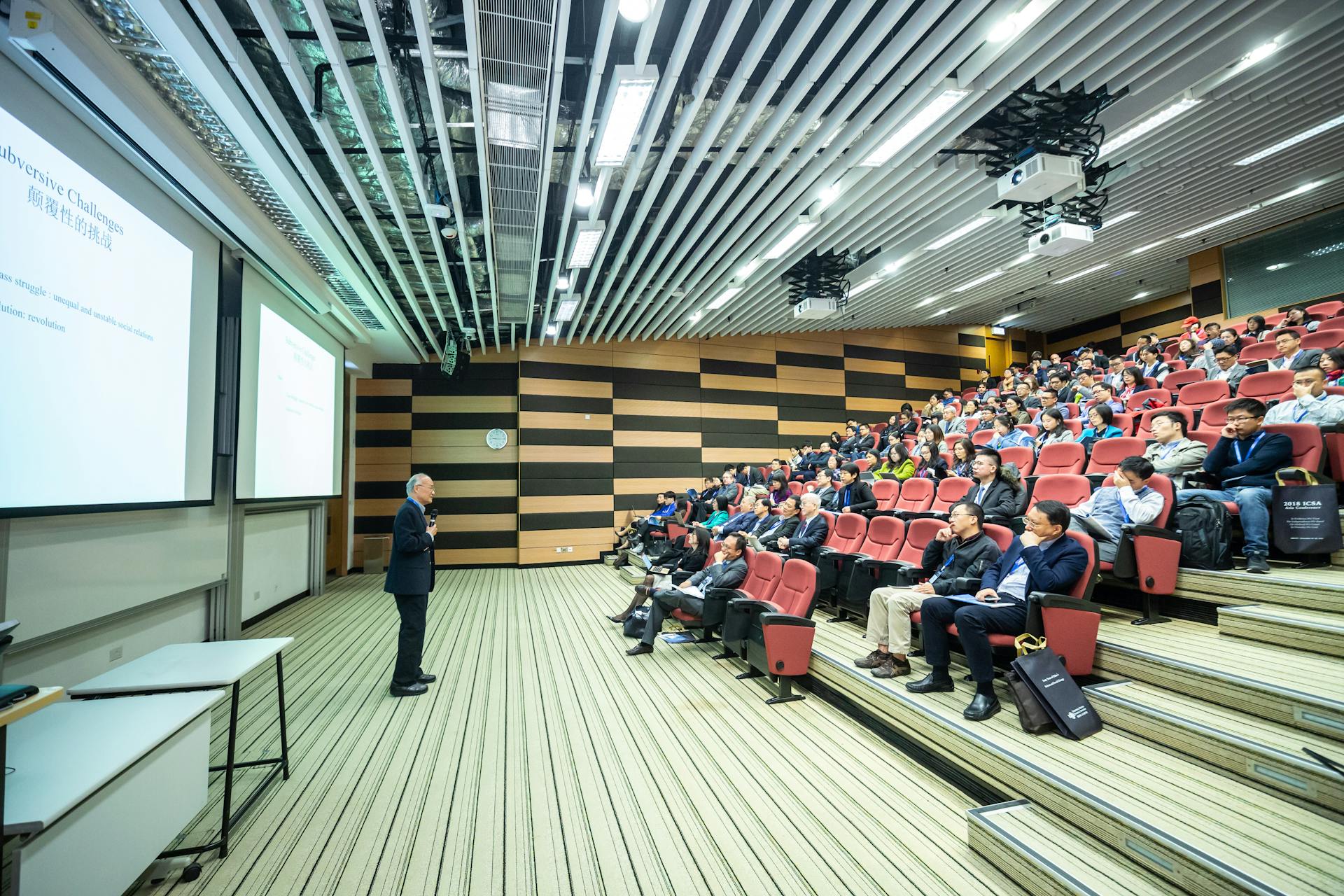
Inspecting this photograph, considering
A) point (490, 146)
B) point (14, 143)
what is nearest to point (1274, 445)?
point (490, 146)

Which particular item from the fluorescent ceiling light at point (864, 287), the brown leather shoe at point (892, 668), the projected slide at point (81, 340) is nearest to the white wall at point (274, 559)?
the projected slide at point (81, 340)

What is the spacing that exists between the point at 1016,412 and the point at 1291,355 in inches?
87.3

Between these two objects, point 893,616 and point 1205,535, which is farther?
point 893,616

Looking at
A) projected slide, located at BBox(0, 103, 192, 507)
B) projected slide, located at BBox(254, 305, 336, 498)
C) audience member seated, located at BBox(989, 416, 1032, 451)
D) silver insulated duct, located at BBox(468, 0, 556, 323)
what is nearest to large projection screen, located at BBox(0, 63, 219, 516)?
projected slide, located at BBox(0, 103, 192, 507)

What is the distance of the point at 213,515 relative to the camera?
15.1 feet

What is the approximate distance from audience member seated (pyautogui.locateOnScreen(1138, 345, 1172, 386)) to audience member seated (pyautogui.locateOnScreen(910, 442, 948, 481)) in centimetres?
262

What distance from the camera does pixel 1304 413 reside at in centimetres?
358

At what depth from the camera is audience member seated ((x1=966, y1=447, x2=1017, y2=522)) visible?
380 centimetres

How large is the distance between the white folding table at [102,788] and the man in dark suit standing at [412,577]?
4.81 feet

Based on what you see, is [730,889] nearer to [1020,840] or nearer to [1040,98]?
[1020,840]

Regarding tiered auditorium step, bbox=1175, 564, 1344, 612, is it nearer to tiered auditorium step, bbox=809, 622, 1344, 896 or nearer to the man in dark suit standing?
tiered auditorium step, bbox=809, 622, 1344, 896

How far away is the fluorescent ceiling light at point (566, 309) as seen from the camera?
294 inches

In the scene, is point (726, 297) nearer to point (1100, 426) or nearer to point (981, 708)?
point (1100, 426)

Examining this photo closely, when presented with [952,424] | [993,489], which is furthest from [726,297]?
[993,489]
